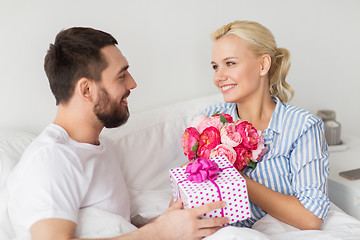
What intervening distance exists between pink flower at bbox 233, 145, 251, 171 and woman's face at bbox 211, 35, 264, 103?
12.7 inches

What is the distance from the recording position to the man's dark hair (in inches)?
54.2

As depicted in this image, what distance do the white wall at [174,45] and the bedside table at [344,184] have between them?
510 mm

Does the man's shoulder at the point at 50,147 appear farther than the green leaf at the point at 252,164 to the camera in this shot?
No

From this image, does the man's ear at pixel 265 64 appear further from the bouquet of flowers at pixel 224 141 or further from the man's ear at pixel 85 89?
the man's ear at pixel 85 89

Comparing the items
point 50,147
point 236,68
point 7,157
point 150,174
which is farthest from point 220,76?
point 7,157

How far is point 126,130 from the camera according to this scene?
183cm

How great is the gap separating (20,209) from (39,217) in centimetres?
11

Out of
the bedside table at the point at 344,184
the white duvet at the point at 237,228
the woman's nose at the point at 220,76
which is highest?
the woman's nose at the point at 220,76

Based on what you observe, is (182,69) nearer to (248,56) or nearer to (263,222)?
(248,56)

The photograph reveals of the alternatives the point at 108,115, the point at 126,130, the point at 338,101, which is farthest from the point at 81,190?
the point at 338,101

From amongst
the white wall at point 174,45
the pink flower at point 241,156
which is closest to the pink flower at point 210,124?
the pink flower at point 241,156

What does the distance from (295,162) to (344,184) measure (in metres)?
0.56

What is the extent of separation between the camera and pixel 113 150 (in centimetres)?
167

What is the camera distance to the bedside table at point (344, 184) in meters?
1.96
